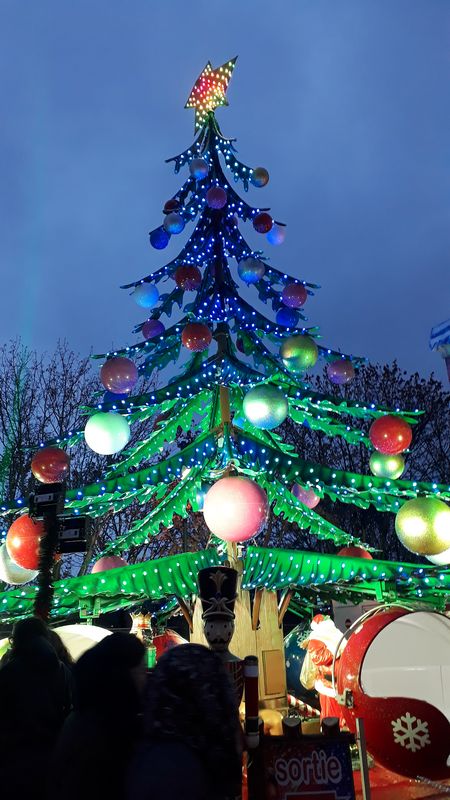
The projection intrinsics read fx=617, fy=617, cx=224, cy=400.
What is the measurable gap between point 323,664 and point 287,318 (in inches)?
223

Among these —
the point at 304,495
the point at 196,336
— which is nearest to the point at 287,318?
the point at 196,336

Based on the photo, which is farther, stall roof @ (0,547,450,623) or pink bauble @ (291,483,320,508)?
pink bauble @ (291,483,320,508)

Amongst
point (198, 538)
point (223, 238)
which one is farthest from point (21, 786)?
point (198, 538)

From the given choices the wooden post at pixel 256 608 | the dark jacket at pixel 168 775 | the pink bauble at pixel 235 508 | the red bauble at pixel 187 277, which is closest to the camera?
the dark jacket at pixel 168 775

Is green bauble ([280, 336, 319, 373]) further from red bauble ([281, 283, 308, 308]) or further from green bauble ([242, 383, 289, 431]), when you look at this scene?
red bauble ([281, 283, 308, 308])

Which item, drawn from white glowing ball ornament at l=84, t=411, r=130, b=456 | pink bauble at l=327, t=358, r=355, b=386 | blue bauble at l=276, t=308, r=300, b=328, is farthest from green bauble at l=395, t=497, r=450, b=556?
blue bauble at l=276, t=308, r=300, b=328

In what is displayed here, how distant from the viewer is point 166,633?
1095cm

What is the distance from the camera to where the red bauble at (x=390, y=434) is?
8.08 m

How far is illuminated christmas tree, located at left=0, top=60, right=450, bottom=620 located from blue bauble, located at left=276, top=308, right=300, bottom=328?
0.07ft

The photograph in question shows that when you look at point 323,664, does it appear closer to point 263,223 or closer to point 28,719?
point 28,719

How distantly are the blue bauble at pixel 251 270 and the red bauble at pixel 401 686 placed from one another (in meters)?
5.86

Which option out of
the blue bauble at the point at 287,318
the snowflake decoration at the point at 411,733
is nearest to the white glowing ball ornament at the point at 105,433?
the blue bauble at the point at 287,318

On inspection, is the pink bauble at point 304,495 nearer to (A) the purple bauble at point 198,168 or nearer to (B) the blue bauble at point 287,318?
(B) the blue bauble at point 287,318

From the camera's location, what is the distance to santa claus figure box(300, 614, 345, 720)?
7602 millimetres
